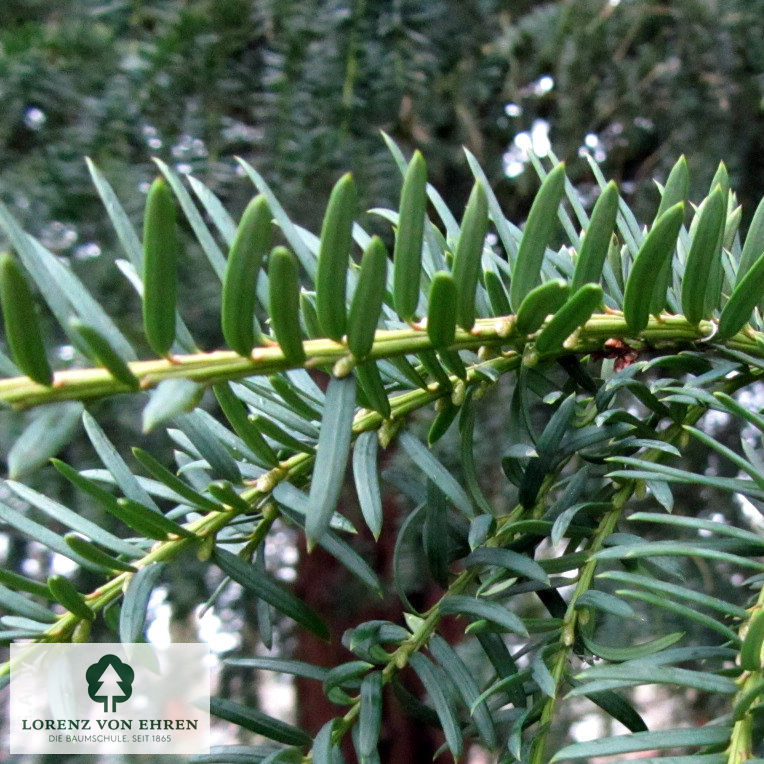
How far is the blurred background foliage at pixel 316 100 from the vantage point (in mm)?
662

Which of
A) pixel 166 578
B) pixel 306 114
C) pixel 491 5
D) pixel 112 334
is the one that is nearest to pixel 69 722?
pixel 112 334

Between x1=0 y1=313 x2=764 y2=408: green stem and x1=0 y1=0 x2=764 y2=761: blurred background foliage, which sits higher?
x1=0 y1=0 x2=764 y2=761: blurred background foliage

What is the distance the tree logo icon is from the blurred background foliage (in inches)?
13.7

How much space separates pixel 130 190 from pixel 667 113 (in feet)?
1.83

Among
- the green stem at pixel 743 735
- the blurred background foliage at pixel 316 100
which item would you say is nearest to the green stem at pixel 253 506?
the green stem at pixel 743 735

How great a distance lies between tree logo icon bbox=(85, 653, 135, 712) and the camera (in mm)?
251

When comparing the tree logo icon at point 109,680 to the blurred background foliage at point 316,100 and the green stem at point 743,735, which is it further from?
the blurred background foliage at point 316,100

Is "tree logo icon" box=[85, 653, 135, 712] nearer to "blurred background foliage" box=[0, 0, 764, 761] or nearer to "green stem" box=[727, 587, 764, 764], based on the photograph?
"green stem" box=[727, 587, 764, 764]

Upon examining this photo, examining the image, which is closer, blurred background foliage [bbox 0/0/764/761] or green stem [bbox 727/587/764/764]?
green stem [bbox 727/587/764/764]

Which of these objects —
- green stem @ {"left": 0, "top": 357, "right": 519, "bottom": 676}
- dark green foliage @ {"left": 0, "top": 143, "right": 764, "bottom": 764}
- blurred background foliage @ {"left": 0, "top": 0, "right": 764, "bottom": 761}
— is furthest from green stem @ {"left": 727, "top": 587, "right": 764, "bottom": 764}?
blurred background foliage @ {"left": 0, "top": 0, "right": 764, "bottom": 761}

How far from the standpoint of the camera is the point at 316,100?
0.70 m

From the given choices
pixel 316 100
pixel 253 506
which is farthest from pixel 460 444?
pixel 316 100

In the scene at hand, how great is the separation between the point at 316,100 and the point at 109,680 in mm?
568

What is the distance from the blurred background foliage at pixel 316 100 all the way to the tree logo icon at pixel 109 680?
348mm
